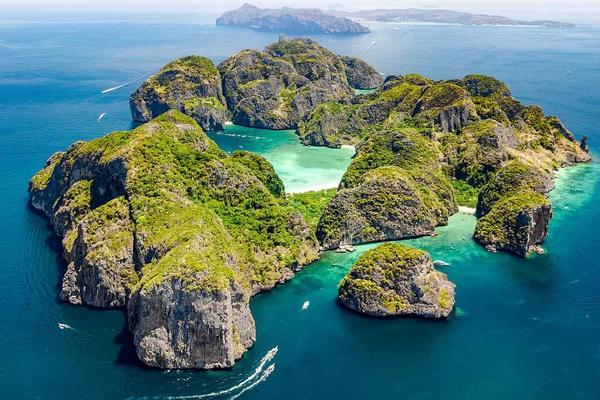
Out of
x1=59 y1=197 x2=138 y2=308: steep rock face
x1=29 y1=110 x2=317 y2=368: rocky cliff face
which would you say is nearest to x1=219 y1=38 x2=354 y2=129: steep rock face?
x1=29 y1=110 x2=317 y2=368: rocky cliff face

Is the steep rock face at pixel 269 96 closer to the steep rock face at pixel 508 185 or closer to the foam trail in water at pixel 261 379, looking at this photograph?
the steep rock face at pixel 508 185

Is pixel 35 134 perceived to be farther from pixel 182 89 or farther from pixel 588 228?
pixel 588 228

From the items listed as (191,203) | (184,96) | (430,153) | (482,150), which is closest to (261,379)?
(191,203)

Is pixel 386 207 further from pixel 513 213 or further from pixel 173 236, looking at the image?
pixel 173 236

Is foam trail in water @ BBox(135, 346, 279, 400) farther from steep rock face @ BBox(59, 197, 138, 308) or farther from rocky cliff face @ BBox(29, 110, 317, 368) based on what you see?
steep rock face @ BBox(59, 197, 138, 308)

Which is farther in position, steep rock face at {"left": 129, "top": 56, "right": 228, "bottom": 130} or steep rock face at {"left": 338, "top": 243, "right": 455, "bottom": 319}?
steep rock face at {"left": 129, "top": 56, "right": 228, "bottom": 130}
